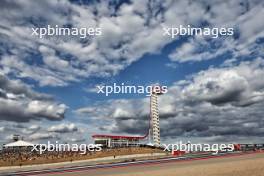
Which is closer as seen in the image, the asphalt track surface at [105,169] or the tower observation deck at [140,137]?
the asphalt track surface at [105,169]

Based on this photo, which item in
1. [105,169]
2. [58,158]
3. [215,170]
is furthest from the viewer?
[58,158]

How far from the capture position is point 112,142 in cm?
11256

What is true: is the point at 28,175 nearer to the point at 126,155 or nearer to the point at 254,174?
the point at 254,174

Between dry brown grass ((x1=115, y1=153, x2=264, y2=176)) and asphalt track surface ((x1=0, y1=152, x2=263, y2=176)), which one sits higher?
dry brown grass ((x1=115, y1=153, x2=264, y2=176))

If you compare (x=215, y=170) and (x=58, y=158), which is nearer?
(x=215, y=170)

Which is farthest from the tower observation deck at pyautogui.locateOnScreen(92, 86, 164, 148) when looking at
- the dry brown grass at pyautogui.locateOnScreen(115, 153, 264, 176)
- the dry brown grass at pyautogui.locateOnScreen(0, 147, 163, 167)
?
the dry brown grass at pyautogui.locateOnScreen(115, 153, 264, 176)

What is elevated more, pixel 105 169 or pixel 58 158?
pixel 105 169

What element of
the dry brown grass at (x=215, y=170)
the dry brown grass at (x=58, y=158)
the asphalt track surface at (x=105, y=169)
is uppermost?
the dry brown grass at (x=215, y=170)

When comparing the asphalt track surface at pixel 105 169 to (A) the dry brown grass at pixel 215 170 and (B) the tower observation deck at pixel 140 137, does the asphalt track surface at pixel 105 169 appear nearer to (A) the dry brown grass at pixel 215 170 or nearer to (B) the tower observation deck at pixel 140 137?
(A) the dry brown grass at pixel 215 170

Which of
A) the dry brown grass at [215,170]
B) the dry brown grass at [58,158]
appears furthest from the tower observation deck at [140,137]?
the dry brown grass at [215,170]

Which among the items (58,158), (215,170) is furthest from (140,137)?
(215,170)

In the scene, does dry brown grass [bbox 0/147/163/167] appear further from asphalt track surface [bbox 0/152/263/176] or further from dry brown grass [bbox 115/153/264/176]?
dry brown grass [bbox 115/153/264/176]

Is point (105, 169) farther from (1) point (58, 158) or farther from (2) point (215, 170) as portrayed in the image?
(1) point (58, 158)

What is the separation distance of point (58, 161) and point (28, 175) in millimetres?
32478
